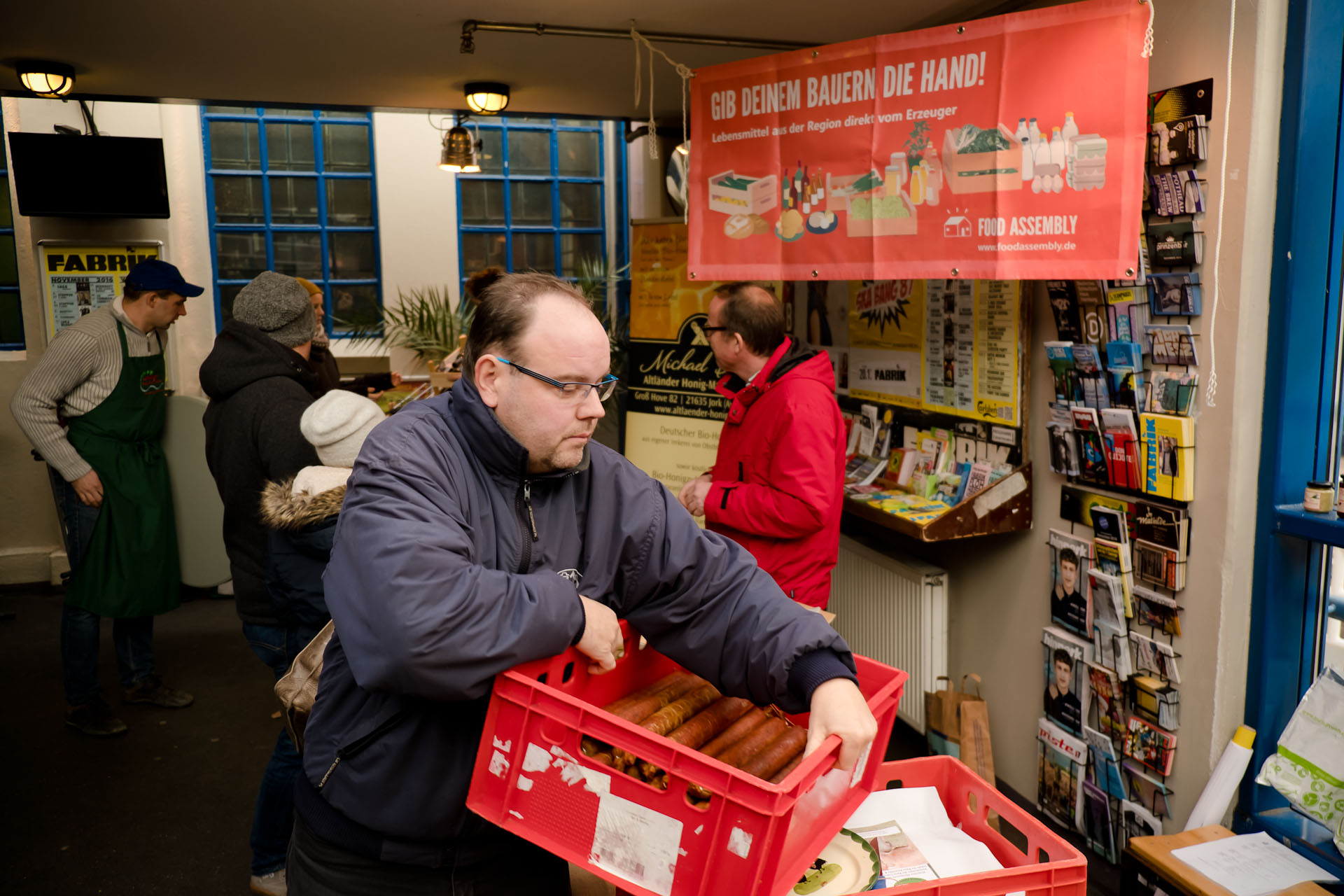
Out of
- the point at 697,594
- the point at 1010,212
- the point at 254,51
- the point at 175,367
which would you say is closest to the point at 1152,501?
the point at 1010,212

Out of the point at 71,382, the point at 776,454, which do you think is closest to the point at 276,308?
the point at 71,382

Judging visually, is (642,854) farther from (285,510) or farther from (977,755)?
(977,755)

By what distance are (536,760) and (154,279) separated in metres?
3.78

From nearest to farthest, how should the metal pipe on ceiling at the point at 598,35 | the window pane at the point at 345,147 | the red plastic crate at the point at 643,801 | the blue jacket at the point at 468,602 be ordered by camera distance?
the red plastic crate at the point at 643,801
the blue jacket at the point at 468,602
the metal pipe on ceiling at the point at 598,35
the window pane at the point at 345,147

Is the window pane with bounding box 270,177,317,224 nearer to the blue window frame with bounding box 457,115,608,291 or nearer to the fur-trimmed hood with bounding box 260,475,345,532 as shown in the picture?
the blue window frame with bounding box 457,115,608,291

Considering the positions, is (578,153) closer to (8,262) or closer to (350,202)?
(350,202)

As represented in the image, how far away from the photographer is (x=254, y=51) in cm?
432

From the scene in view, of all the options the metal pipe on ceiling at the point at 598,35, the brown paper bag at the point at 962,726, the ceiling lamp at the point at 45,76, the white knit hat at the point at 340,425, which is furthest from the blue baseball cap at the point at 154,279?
the brown paper bag at the point at 962,726

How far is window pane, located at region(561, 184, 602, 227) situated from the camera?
861 centimetres

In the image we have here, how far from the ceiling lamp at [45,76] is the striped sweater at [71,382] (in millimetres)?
1201

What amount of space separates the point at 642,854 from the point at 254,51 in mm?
4280

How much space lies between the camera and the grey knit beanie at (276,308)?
10.3 ft

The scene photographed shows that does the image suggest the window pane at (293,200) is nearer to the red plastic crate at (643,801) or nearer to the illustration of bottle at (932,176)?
the illustration of bottle at (932,176)

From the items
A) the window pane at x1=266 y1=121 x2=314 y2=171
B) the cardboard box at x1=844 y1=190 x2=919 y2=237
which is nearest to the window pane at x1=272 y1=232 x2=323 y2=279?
the window pane at x1=266 y1=121 x2=314 y2=171
